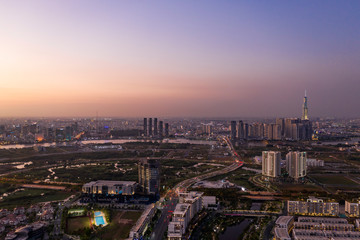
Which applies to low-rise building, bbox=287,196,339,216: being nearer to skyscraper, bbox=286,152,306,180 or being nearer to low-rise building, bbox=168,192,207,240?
low-rise building, bbox=168,192,207,240

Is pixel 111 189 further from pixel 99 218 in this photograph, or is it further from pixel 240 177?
pixel 240 177

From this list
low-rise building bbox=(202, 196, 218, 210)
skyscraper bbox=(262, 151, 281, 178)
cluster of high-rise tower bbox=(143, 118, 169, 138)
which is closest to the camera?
low-rise building bbox=(202, 196, 218, 210)

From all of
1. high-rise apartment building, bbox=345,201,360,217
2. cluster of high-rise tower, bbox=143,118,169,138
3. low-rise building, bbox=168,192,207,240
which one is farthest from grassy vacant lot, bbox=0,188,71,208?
cluster of high-rise tower, bbox=143,118,169,138

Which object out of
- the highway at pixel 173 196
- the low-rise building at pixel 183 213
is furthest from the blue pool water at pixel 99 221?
the low-rise building at pixel 183 213

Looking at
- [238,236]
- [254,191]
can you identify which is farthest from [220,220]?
[254,191]

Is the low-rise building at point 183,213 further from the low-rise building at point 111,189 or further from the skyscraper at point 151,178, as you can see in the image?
the low-rise building at point 111,189
